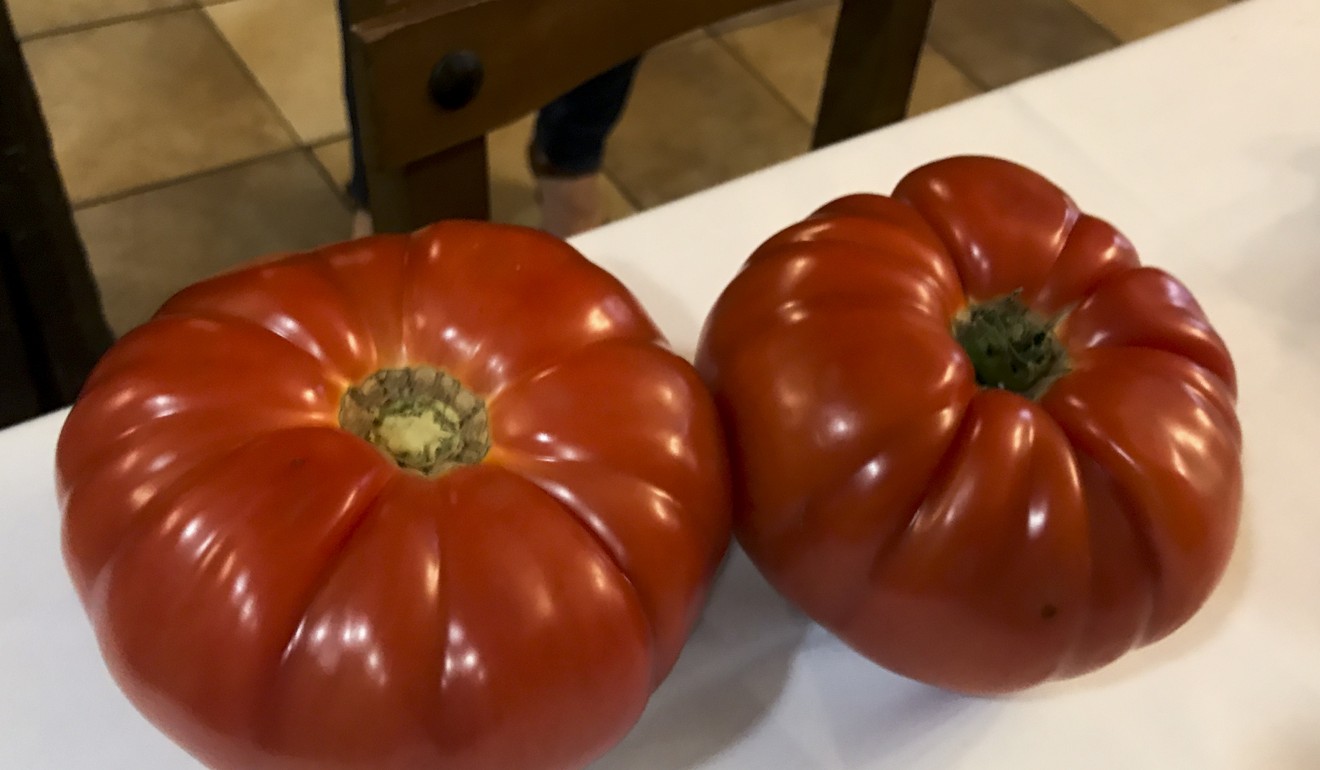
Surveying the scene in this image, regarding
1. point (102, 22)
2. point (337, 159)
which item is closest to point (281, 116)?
point (337, 159)

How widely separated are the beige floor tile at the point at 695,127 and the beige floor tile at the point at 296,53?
0.43 metres

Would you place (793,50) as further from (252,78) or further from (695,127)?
(252,78)

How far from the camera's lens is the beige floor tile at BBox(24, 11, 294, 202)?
1.55 metres

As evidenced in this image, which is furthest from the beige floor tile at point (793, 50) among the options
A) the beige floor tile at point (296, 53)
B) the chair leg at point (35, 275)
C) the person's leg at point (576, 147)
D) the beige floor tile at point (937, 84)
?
the chair leg at point (35, 275)

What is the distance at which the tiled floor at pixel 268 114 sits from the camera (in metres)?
1.49

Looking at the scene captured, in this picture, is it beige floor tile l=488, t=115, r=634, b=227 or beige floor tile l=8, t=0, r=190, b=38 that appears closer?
beige floor tile l=488, t=115, r=634, b=227

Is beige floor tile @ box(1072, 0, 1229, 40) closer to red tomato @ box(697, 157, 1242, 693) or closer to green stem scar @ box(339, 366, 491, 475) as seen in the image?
red tomato @ box(697, 157, 1242, 693)

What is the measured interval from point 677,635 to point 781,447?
0.29 ft

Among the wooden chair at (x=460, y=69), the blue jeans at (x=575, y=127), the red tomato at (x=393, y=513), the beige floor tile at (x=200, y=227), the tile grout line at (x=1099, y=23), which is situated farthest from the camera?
the tile grout line at (x=1099, y=23)

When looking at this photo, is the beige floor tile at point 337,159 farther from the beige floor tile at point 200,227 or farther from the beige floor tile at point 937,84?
the beige floor tile at point 937,84

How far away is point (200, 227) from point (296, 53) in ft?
1.22

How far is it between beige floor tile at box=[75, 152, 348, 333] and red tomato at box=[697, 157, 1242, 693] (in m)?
1.12

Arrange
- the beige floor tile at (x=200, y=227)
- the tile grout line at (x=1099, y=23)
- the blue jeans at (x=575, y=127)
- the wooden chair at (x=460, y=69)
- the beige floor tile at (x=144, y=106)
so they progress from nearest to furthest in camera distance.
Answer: the wooden chair at (x=460, y=69), the blue jeans at (x=575, y=127), the beige floor tile at (x=200, y=227), the beige floor tile at (x=144, y=106), the tile grout line at (x=1099, y=23)

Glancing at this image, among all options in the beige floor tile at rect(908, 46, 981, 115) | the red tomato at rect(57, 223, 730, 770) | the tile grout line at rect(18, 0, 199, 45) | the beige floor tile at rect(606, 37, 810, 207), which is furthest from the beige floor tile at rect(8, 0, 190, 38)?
the red tomato at rect(57, 223, 730, 770)
